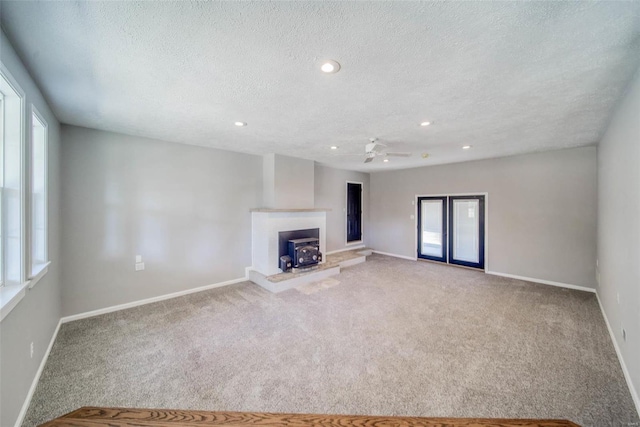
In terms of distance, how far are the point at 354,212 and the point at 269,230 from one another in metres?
3.51

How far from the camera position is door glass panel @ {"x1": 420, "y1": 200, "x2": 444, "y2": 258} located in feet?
20.9

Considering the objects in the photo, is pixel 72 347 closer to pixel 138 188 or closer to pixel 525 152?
pixel 138 188

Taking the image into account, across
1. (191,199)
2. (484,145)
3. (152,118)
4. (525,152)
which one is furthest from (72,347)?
(525,152)

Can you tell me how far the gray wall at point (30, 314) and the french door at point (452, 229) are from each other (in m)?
7.00

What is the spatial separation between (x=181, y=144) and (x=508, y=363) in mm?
5187

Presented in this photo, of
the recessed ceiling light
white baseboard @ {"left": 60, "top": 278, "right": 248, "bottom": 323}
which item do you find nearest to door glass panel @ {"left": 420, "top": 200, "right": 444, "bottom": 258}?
white baseboard @ {"left": 60, "top": 278, "right": 248, "bottom": 323}

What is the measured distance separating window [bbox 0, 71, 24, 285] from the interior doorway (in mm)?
6282

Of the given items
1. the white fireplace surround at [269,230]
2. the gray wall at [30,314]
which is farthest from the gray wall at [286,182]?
the gray wall at [30,314]

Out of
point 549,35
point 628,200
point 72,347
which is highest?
point 549,35

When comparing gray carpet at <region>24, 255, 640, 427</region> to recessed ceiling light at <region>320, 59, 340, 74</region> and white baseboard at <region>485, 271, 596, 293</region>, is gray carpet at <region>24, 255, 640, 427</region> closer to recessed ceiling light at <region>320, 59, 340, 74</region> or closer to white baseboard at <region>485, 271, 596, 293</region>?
white baseboard at <region>485, 271, 596, 293</region>

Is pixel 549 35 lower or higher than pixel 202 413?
higher

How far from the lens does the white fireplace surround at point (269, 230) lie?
4.69m

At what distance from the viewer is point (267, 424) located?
3.45ft

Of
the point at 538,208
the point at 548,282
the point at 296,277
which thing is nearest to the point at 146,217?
the point at 296,277
